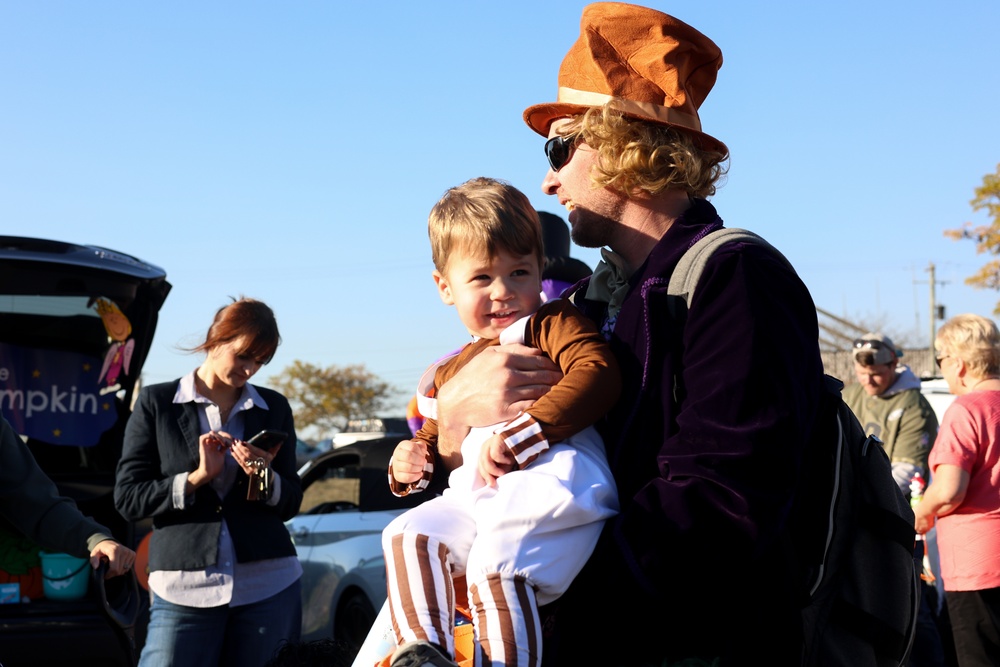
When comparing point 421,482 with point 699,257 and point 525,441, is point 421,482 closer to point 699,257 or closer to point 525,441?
point 525,441

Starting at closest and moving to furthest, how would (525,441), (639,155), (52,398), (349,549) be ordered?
(525,441), (639,155), (52,398), (349,549)

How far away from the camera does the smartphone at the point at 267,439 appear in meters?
4.68

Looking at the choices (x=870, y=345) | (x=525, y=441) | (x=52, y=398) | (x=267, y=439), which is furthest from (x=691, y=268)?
(x=870, y=345)

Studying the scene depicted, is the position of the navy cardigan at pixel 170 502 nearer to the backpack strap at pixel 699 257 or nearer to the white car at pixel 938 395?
the backpack strap at pixel 699 257

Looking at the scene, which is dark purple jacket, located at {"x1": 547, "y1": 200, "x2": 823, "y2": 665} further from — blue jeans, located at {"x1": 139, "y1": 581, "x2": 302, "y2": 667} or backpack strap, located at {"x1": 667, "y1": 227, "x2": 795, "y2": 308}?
blue jeans, located at {"x1": 139, "y1": 581, "x2": 302, "y2": 667}

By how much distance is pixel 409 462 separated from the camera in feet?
8.32

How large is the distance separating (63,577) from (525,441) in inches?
171

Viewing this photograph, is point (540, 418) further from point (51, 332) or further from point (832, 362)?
point (832, 362)

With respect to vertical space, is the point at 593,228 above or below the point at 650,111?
below

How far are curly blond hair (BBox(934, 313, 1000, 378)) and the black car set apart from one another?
4.53 metres

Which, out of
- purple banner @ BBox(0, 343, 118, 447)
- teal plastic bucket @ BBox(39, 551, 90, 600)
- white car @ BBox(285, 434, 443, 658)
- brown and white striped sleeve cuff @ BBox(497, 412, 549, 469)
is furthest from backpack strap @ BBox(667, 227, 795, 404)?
white car @ BBox(285, 434, 443, 658)

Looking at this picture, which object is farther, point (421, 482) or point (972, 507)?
point (972, 507)

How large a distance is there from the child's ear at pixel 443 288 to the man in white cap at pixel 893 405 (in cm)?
611

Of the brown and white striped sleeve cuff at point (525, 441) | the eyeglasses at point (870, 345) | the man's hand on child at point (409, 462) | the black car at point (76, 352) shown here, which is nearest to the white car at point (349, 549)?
the black car at point (76, 352)
